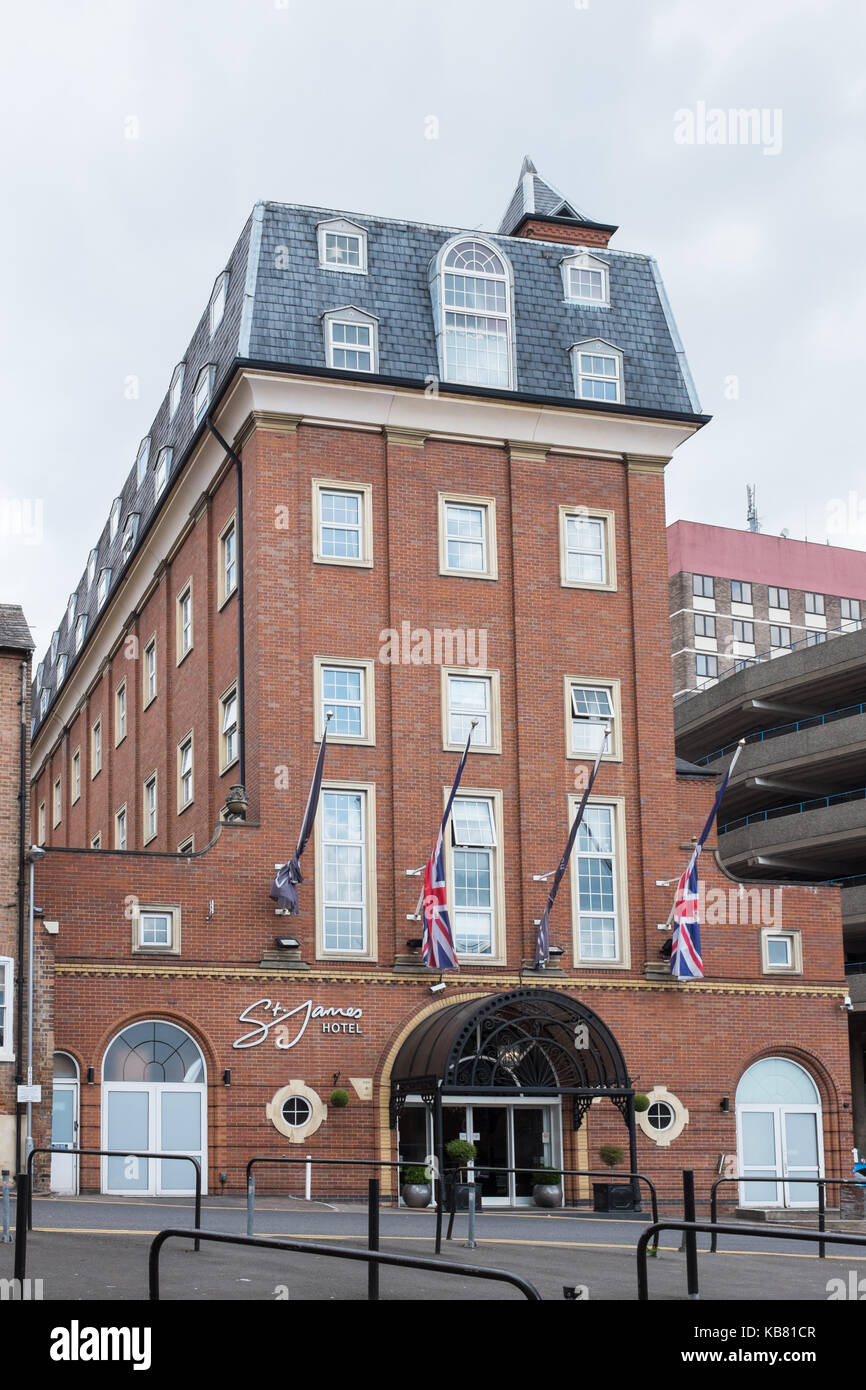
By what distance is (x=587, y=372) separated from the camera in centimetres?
3959

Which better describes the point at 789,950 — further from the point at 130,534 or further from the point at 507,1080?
the point at 130,534

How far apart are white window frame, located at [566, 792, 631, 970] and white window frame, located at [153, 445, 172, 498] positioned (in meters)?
13.8

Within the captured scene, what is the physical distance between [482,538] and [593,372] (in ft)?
15.9

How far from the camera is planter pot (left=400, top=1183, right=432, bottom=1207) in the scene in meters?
31.8

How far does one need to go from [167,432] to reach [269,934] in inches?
657

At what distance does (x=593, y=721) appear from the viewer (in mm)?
37781

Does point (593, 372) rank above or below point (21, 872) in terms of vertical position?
above

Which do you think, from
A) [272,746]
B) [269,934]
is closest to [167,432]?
[272,746]

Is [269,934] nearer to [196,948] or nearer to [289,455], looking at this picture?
[196,948]

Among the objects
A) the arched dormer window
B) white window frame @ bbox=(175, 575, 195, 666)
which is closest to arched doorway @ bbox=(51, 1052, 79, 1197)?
white window frame @ bbox=(175, 575, 195, 666)

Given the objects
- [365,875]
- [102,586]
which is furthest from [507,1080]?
[102,586]

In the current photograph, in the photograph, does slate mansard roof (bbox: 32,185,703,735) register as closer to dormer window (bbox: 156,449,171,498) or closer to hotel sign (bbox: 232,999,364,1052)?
dormer window (bbox: 156,449,171,498)

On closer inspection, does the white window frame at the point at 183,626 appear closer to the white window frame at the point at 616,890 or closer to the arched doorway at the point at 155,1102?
the white window frame at the point at 616,890
